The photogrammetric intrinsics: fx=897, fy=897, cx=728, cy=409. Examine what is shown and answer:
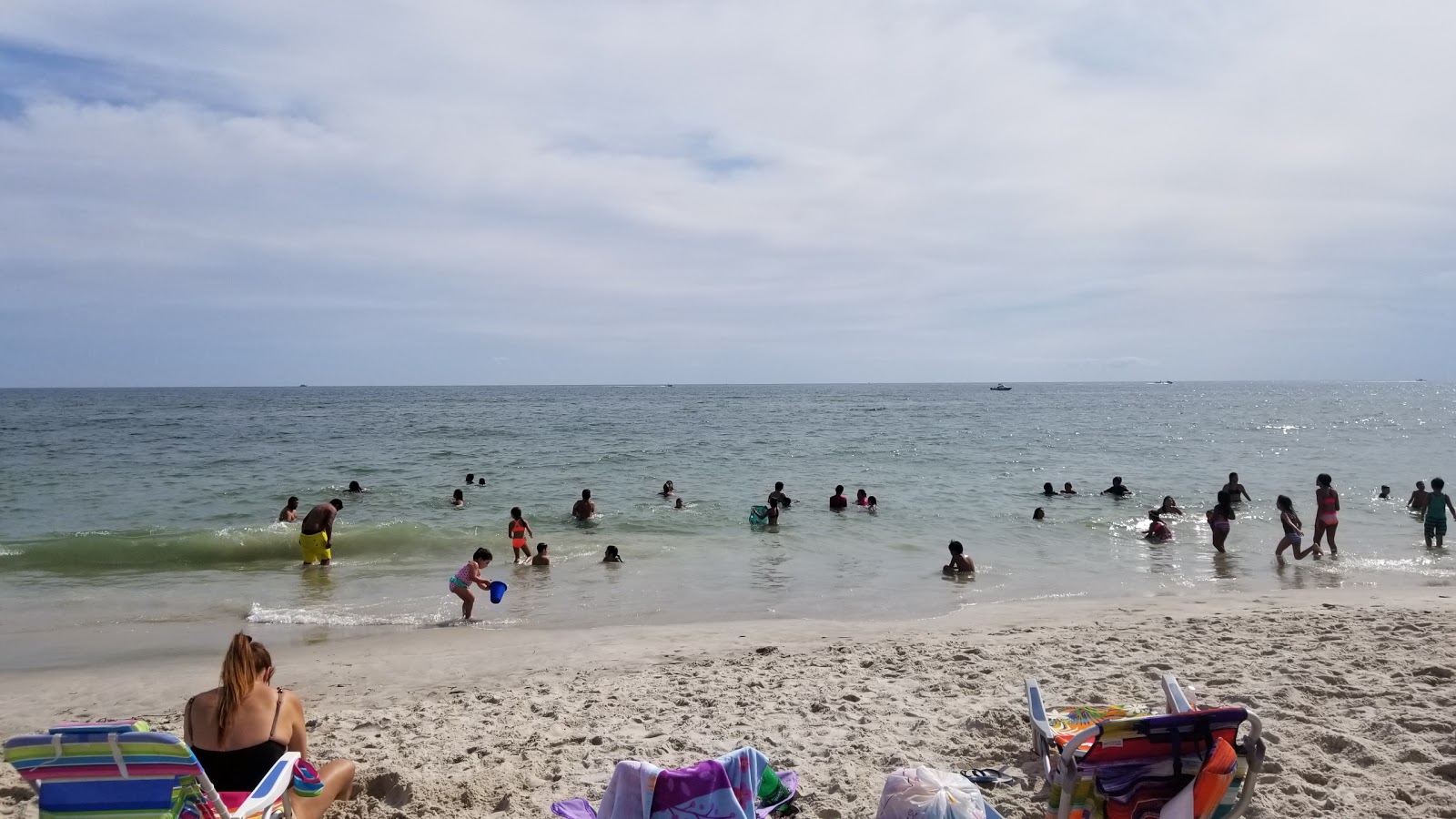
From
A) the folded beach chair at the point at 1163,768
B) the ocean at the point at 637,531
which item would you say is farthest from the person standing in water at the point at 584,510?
the folded beach chair at the point at 1163,768

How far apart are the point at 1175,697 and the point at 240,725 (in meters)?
4.13

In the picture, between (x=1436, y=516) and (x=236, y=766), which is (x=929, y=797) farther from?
(x=1436, y=516)

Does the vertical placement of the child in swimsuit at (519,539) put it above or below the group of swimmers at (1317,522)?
below

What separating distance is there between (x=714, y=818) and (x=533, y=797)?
1684mm

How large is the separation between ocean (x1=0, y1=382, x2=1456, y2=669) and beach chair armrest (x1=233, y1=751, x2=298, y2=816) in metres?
6.25

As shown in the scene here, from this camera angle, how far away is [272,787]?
375 centimetres

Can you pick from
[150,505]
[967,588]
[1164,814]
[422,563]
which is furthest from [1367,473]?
[150,505]

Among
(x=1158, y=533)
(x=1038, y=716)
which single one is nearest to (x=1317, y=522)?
(x=1158, y=533)

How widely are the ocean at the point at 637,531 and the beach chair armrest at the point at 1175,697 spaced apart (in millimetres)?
6595

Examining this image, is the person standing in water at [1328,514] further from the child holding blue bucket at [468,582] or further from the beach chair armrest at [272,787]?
the beach chair armrest at [272,787]

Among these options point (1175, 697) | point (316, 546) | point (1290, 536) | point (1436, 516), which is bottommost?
point (316, 546)

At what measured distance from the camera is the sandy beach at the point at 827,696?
15.9ft

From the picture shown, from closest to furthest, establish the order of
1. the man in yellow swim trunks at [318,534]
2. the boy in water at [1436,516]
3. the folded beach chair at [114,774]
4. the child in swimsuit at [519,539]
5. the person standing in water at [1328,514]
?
1. the folded beach chair at [114,774]
2. the man in yellow swim trunks at [318,534]
3. the person standing in water at [1328,514]
4. the child in swimsuit at [519,539]
5. the boy in water at [1436,516]

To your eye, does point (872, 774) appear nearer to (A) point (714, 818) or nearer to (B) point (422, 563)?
(A) point (714, 818)
